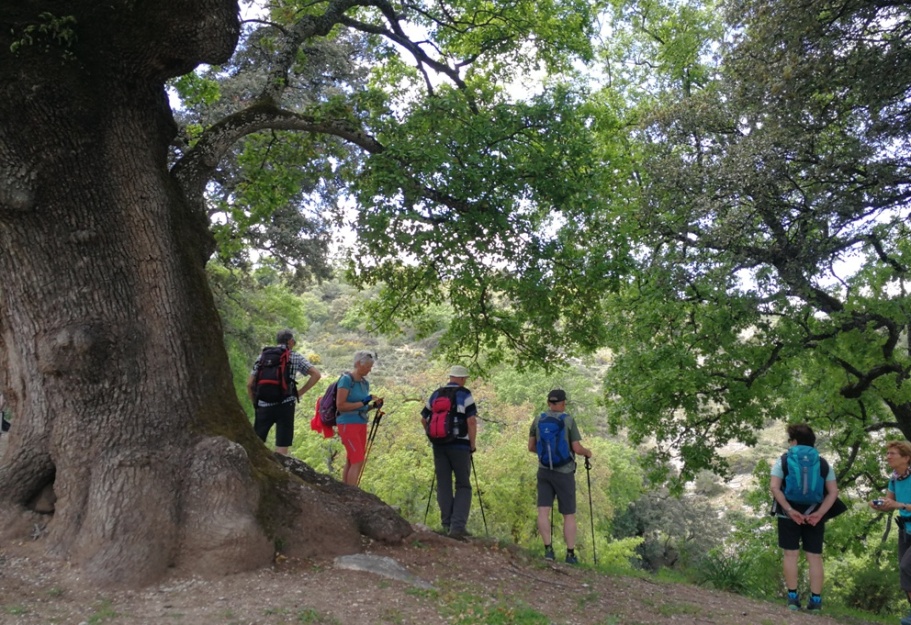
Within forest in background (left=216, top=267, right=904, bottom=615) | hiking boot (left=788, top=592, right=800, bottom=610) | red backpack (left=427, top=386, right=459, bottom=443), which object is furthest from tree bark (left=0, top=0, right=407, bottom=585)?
hiking boot (left=788, top=592, right=800, bottom=610)

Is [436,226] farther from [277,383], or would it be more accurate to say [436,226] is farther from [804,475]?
[804,475]

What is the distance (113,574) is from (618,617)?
3.36 m

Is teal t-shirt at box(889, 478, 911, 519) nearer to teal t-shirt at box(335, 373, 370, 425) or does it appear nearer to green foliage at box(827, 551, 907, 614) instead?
teal t-shirt at box(335, 373, 370, 425)

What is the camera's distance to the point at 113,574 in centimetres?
436

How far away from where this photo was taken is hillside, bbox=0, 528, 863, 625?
13.2 feet

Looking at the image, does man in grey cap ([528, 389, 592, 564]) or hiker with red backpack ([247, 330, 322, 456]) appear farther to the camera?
hiker with red backpack ([247, 330, 322, 456])

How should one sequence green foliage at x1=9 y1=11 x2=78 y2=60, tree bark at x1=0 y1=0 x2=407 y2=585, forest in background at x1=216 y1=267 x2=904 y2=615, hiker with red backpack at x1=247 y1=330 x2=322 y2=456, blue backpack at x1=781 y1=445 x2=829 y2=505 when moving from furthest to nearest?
forest in background at x1=216 y1=267 x2=904 y2=615, hiker with red backpack at x1=247 y1=330 x2=322 y2=456, blue backpack at x1=781 y1=445 x2=829 y2=505, green foliage at x1=9 y1=11 x2=78 y2=60, tree bark at x1=0 y1=0 x2=407 y2=585

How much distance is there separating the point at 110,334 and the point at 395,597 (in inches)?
103

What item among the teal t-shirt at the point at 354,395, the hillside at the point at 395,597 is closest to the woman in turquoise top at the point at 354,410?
the teal t-shirt at the point at 354,395

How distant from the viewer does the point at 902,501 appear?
5750 millimetres

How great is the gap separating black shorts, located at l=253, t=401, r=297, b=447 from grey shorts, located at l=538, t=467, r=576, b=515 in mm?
2597

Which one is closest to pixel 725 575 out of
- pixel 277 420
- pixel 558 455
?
pixel 558 455

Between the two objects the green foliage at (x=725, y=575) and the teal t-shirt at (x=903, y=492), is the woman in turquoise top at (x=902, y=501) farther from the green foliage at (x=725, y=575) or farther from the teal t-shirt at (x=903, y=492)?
the green foliage at (x=725, y=575)

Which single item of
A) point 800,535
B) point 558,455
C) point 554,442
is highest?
point 554,442
